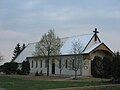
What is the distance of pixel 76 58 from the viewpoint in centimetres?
4828

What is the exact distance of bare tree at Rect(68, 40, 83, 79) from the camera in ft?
152

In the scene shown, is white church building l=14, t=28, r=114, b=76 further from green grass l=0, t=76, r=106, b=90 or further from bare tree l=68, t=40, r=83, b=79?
green grass l=0, t=76, r=106, b=90

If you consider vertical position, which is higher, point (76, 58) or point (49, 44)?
point (49, 44)

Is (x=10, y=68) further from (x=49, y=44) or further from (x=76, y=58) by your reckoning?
(x=76, y=58)

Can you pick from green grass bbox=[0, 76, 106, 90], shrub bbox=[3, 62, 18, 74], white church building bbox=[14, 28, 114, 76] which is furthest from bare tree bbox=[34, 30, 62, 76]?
green grass bbox=[0, 76, 106, 90]

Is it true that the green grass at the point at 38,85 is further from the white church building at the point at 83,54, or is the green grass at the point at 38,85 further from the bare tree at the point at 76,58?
the white church building at the point at 83,54

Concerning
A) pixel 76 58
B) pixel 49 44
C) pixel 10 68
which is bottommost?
pixel 10 68

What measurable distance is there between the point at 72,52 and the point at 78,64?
6.69 m

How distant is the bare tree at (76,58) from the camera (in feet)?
152

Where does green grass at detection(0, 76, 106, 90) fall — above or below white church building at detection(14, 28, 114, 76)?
below

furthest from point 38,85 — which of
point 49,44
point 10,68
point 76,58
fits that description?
point 10,68

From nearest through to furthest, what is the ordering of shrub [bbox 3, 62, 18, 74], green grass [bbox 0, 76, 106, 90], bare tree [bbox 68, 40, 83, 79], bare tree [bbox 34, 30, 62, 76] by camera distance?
1. green grass [bbox 0, 76, 106, 90]
2. bare tree [bbox 68, 40, 83, 79]
3. bare tree [bbox 34, 30, 62, 76]
4. shrub [bbox 3, 62, 18, 74]

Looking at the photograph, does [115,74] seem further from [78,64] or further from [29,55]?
[29,55]

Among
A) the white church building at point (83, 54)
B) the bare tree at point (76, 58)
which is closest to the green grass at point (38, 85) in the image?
the bare tree at point (76, 58)
